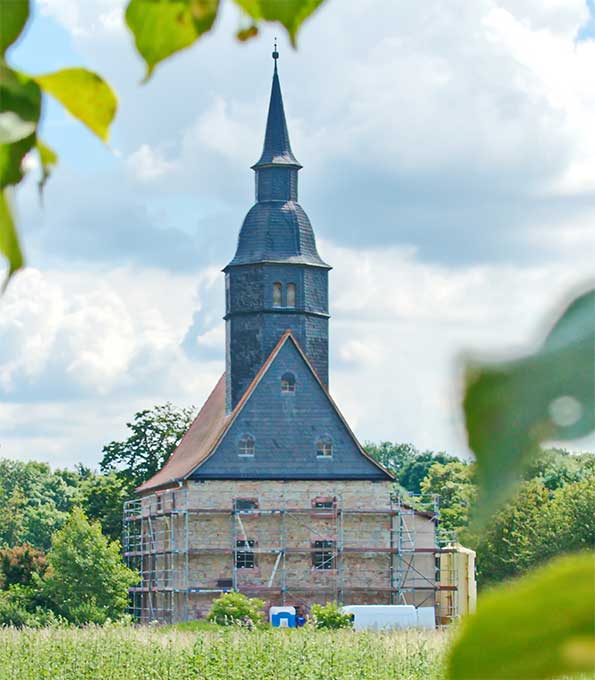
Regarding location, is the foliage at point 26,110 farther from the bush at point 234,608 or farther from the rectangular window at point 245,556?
the rectangular window at point 245,556

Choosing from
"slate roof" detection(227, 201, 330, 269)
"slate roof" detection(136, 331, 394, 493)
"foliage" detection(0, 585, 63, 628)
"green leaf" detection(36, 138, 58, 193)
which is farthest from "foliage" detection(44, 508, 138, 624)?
"green leaf" detection(36, 138, 58, 193)

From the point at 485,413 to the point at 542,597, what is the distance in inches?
3.6

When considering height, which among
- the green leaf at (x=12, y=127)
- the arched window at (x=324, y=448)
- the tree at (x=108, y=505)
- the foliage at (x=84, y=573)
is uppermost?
the arched window at (x=324, y=448)

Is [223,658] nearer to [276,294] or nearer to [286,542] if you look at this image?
[286,542]

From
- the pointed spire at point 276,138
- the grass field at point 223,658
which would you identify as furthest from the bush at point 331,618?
the pointed spire at point 276,138

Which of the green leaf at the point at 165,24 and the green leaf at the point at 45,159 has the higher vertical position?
the green leaf at the point at 165,24

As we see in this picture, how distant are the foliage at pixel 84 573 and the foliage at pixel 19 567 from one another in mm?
2938

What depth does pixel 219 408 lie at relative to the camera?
39.4 m

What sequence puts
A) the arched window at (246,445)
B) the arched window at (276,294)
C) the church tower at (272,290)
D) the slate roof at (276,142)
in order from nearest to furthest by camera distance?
1. the arched window at (246,445)
2. the church tower at (272,290)
3. the arched window at (276,294)
4. the slate roof at (276,142)

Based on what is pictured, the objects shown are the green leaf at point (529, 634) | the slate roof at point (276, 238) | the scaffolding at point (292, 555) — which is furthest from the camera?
the slate roof at point (276, 238)

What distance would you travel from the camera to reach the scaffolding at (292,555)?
1326 inches

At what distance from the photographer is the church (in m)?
33.8

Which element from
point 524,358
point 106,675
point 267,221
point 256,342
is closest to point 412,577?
point 256,342

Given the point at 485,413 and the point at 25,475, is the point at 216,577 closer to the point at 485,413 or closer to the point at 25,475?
the point at 485,413
